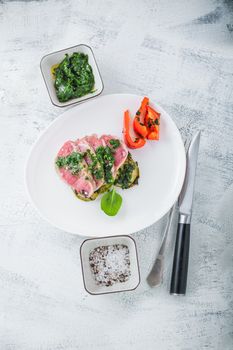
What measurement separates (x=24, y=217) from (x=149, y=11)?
106 centimetres

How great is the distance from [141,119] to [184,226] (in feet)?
1.58

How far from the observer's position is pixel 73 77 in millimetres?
1787

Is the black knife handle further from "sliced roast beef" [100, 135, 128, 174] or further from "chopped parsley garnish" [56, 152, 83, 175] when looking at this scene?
"chopped parsley garnish" [56, 152, 83, 175]

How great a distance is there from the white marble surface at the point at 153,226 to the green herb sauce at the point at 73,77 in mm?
168

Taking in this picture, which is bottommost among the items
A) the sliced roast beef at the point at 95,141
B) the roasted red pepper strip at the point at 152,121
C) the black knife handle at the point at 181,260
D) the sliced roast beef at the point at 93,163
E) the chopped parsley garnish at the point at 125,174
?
the black knife handle at the point at 181,260

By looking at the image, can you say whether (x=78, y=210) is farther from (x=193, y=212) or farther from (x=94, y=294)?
(x=193, y=212)

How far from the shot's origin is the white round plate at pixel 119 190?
6.00 feet

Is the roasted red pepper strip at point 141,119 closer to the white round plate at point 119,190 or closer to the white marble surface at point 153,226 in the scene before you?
the white round plate at point 119,190

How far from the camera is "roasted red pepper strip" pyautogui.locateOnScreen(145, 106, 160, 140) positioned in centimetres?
181

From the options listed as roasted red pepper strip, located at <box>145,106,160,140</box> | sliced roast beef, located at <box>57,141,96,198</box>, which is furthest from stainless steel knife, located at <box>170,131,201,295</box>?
sliced roast beef, located at <box>57,141,96,198</box>

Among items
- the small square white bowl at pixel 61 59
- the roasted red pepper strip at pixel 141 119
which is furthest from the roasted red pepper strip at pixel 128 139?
the small square white bowl at pixel 61 59

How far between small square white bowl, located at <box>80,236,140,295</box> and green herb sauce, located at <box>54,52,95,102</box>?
1.93 ft

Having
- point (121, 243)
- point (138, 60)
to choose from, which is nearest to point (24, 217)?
point (121, 243)

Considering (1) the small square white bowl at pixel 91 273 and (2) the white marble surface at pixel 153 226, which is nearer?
(1) the small square white bowl at pixel 91 273
